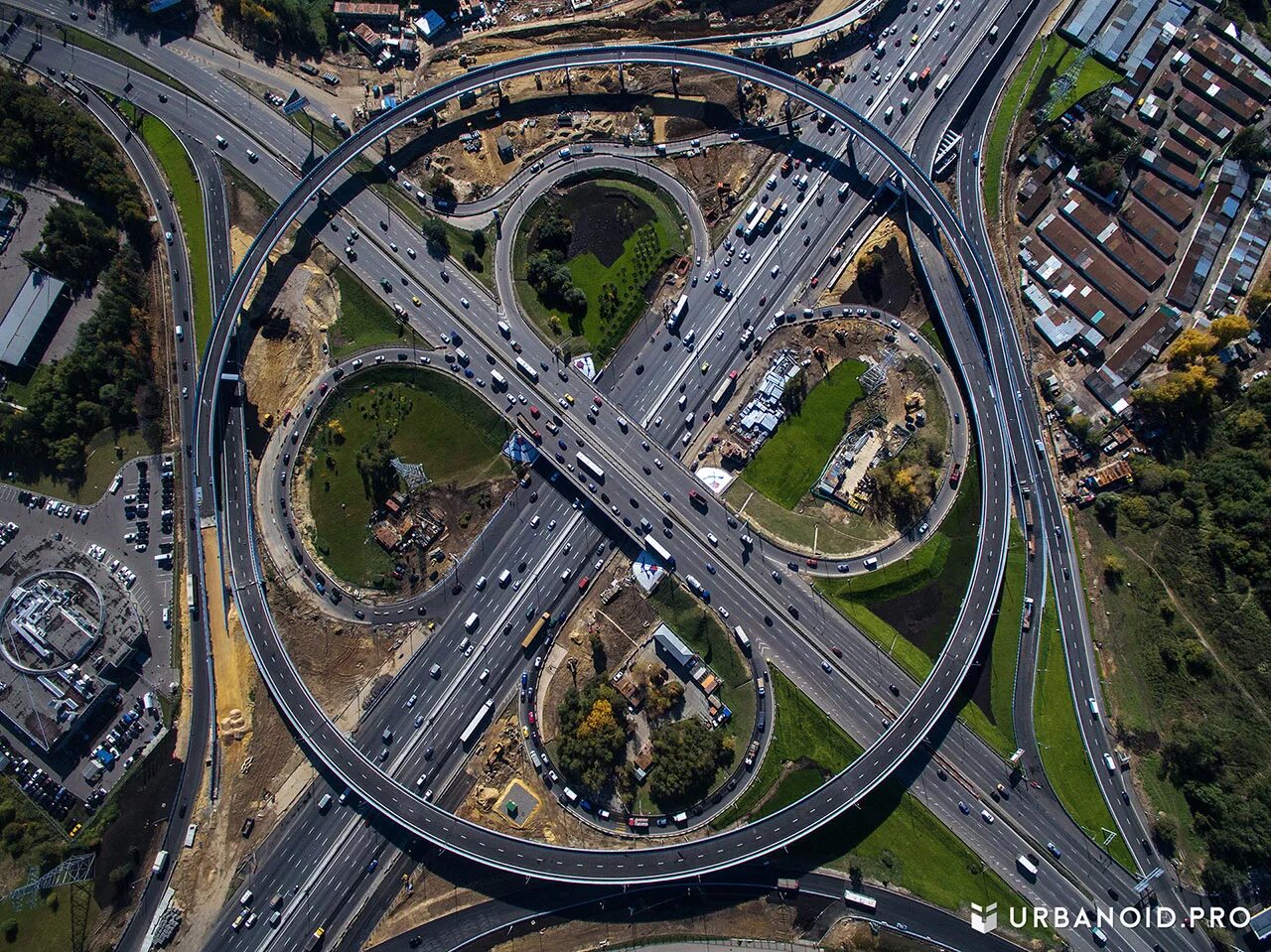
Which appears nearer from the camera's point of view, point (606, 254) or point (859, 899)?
point (859, 899)

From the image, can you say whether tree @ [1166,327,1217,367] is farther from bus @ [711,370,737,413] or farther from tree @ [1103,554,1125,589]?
bus @ [711,370,737,413]

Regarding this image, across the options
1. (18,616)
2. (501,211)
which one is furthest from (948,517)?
(18,616)

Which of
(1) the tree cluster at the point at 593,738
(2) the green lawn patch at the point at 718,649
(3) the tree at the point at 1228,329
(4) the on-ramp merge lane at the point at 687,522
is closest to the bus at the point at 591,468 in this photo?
(4) the on-ramp merge lane at the point at 687,522

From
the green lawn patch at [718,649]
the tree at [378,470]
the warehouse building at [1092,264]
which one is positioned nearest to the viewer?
the green lawn patch at [718,649]

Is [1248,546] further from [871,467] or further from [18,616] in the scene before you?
[18,616]

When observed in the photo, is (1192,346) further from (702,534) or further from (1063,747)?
(702,534)

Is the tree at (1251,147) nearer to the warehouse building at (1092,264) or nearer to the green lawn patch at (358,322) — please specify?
the warehouse building at (1092,264)

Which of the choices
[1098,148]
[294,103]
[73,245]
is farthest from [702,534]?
[73,245]

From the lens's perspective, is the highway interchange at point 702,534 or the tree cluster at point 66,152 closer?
the highway interchange at point 702,534
